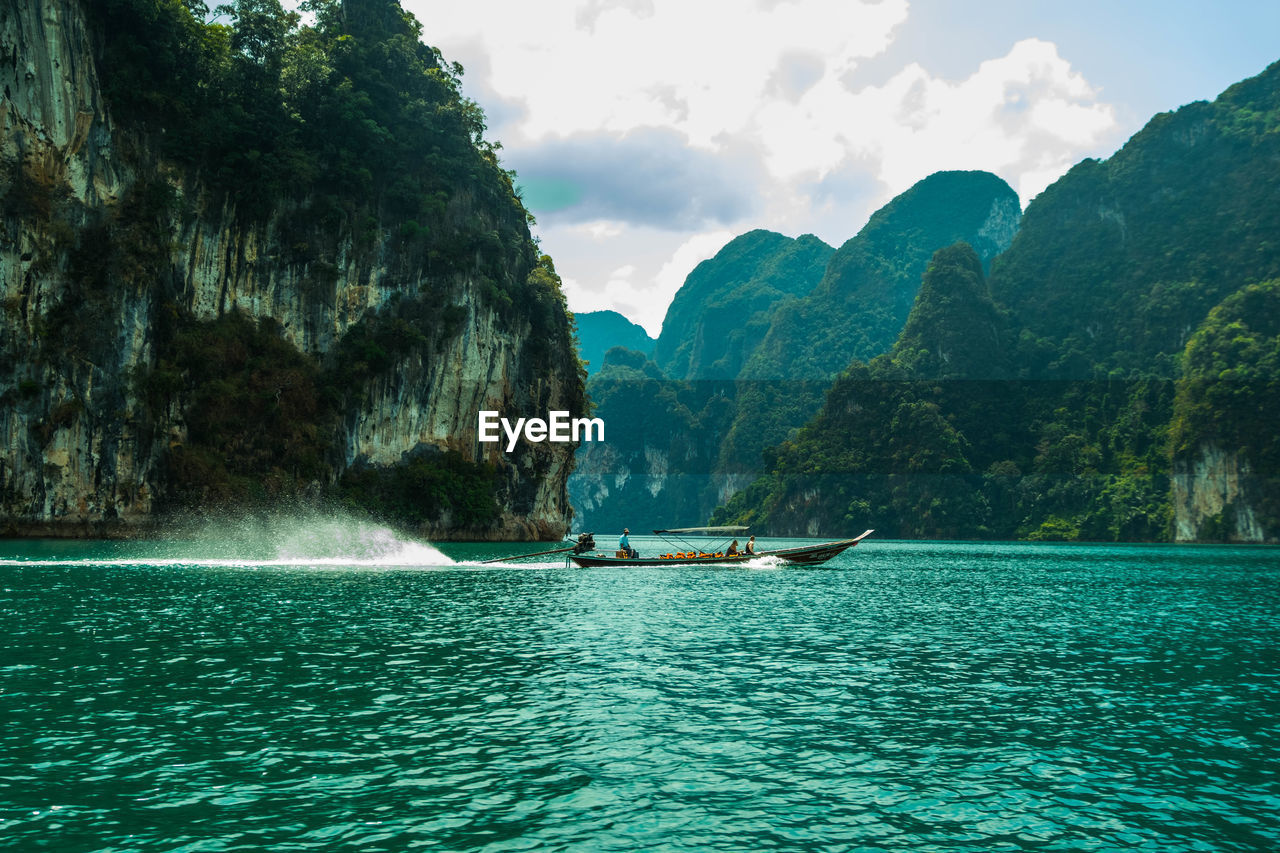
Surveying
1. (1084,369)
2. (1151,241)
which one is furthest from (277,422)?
(1151,241)

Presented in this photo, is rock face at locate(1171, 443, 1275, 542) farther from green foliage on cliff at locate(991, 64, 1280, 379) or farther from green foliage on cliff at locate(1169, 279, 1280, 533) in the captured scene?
green foliage on cliff at locate(991, 64, 1280, 379)

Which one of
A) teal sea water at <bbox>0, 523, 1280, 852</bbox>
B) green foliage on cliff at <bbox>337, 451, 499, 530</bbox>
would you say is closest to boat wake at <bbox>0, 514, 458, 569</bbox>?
green foliage on cliff at <bbox>337, 451, 499, 530</bbox>

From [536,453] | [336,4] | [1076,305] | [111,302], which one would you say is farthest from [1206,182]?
[111,302]

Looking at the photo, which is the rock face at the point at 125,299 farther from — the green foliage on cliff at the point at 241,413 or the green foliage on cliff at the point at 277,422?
the green foliage on cliff at the point at 241,413

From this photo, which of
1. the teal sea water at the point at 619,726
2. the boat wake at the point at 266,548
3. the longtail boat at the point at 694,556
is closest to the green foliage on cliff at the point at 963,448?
the longtail boat at the point at 694,556

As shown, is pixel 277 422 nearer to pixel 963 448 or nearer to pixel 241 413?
pixel 241 413

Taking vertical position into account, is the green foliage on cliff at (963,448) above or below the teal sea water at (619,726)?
above
